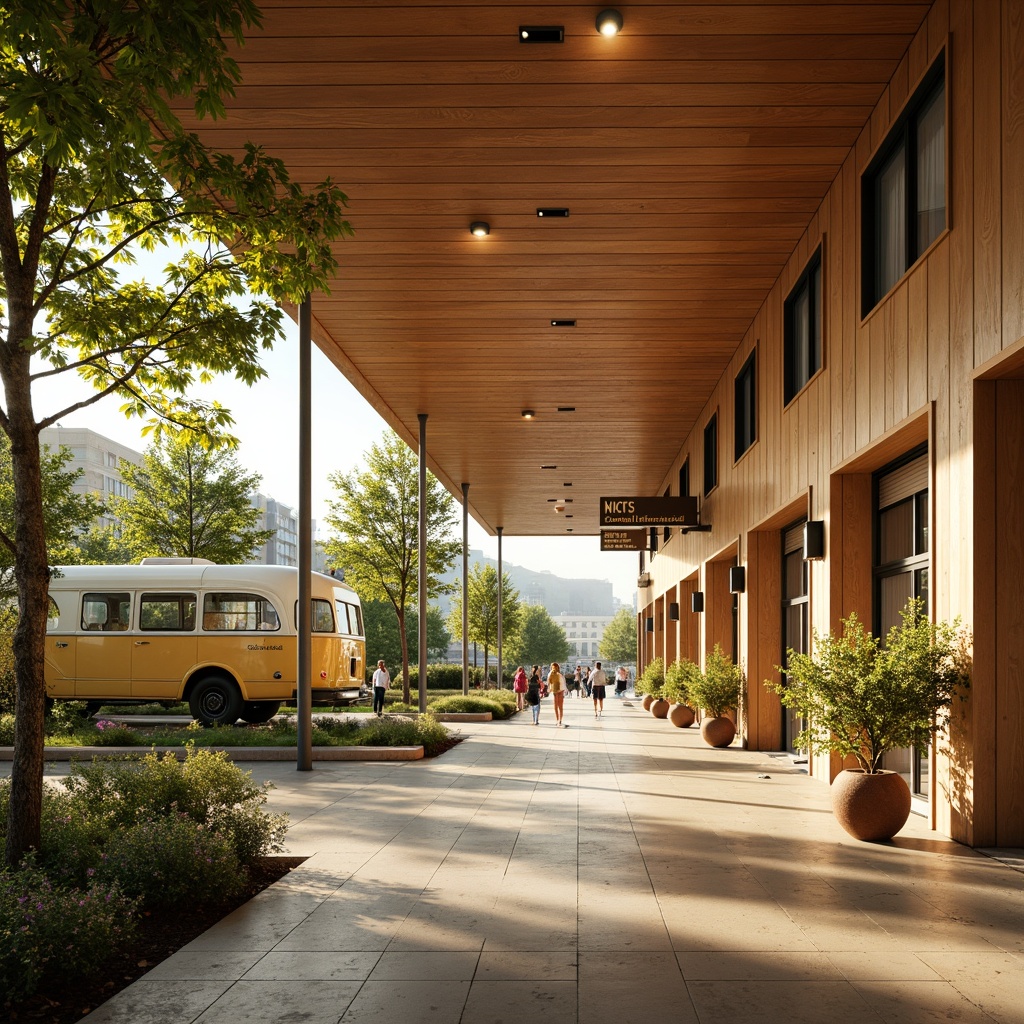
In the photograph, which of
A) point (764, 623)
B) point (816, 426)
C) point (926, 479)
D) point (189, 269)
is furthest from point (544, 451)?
point (189, 269)

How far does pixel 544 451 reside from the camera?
24.4 m

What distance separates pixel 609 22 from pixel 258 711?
1556cm

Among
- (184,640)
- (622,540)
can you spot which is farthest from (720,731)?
(622,540)

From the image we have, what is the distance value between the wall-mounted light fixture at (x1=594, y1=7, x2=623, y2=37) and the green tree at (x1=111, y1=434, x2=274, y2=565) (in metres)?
26.6

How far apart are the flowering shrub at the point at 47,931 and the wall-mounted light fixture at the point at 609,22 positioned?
6.45 metres

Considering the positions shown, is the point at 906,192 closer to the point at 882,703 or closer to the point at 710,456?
the point at 882,703

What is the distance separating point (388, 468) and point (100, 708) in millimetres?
14319

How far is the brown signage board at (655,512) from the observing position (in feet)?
65.3

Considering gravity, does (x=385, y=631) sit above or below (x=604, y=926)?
below

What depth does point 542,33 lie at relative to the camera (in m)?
7.83

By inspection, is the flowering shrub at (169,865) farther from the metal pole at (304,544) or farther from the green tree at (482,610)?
the green tree at (482,610)

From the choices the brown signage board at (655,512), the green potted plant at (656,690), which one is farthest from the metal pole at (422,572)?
the green potted plant at (656,690)

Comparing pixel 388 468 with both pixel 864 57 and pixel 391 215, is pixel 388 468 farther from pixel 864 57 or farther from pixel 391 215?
pixel 864 57

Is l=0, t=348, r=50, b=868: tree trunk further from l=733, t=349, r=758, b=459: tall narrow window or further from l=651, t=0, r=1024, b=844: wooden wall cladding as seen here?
l=733, t=349, r=758, b=459: tall narrow window
